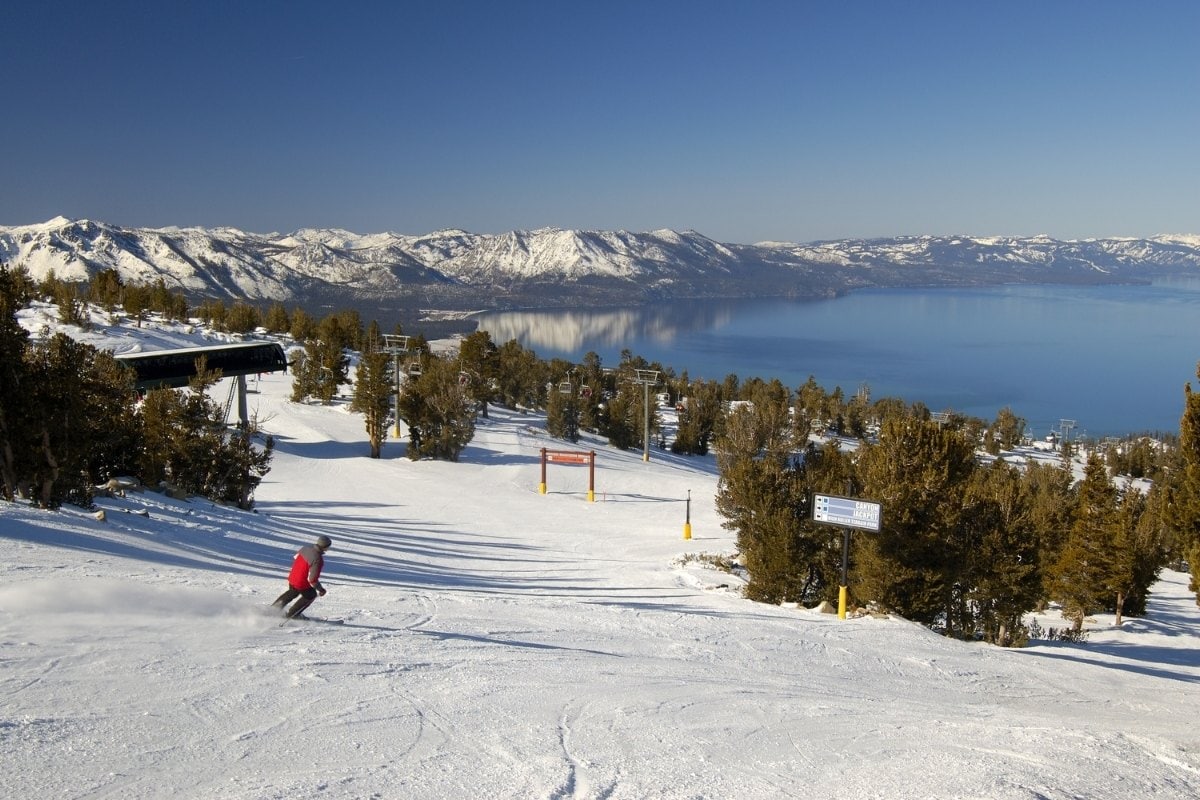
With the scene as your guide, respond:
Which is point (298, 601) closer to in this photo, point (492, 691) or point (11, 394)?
point (492, 691)

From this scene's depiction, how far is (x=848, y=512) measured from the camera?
14.1m

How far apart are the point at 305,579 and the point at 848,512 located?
31.0 feet

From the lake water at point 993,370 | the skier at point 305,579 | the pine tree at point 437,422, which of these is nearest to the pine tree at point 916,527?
the skier at point 305,579

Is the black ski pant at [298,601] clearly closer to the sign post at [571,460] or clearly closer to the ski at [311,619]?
the ski at [311,619]

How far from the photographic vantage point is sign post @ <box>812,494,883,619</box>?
13859 millimetres

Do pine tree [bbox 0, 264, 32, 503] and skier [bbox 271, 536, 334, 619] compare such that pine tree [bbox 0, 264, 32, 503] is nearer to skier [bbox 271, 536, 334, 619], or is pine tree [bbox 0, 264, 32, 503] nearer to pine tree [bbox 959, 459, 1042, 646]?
skier [bbox 271, 536, 334, 619]

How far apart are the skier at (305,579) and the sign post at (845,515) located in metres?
8.93

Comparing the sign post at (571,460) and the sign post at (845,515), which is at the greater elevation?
the sign post at (845,515)

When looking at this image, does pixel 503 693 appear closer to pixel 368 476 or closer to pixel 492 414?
pixel 368 476

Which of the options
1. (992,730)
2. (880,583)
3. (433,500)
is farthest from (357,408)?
(992,730)

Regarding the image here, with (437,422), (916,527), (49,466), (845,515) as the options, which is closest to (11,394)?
(49,466)

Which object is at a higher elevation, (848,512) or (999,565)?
(848,512)

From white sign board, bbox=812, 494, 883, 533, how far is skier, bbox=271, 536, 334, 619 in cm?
893

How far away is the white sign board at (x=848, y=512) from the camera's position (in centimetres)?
1384
